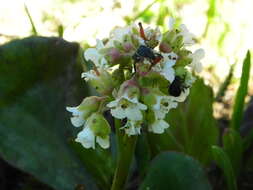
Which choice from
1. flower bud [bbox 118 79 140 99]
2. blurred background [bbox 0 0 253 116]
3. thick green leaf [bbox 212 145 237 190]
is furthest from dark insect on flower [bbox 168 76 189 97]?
blurred background [bbox 0 0 253 116]

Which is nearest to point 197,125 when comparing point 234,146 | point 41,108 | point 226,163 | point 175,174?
point 234,146

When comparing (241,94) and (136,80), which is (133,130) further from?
(241,94)

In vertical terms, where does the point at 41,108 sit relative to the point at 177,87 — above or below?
below

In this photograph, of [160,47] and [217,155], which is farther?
[217,155]

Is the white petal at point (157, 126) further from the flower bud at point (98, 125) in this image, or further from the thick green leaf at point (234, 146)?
the thick green leaf at point (234, 146)

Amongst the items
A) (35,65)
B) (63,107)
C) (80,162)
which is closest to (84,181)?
(80,162)

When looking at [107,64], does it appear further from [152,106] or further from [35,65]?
[35,65]

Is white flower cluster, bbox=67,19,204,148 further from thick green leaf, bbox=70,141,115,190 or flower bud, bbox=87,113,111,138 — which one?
thick green leaf, bbox=70,141,115,190
